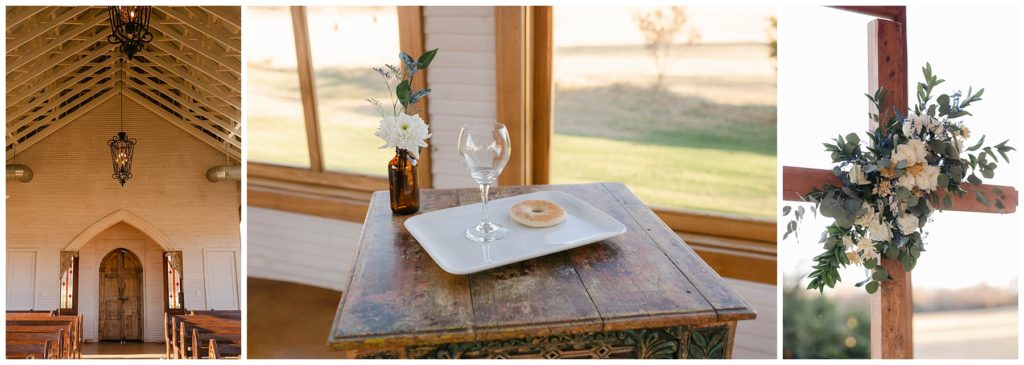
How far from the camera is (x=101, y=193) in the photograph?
79.7 inches

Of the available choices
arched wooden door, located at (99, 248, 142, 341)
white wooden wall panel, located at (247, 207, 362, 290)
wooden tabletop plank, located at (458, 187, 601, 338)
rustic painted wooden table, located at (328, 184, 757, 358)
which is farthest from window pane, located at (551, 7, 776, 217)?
arched wooden door, located at (99, 248, 142, 341)

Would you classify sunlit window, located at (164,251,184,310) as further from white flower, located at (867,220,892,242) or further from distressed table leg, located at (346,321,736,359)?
white flower, located at (867,220,892,242)

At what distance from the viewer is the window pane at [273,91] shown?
394 cm

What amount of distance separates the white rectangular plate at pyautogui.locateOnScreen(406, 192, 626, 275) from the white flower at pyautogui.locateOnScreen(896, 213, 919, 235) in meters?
0.87

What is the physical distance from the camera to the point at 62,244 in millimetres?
2033

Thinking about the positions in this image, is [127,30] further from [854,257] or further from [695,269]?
[854,257]

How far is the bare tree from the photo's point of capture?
3.33 m

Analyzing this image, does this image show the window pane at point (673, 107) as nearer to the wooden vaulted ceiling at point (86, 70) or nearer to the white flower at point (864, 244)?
the white flower at point (864, 244)

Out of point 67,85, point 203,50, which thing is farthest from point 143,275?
point 203,50

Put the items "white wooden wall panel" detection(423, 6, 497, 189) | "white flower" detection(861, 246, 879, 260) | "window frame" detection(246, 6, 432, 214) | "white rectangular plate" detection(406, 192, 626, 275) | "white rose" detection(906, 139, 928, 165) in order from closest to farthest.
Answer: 1. "white rectangular plate" detection(406, 192, 626, 275)
2. "white rose" detection(906, 139, 928, 165)
3. "white flower" detection(861, 246, 879, 260)
4. "white wooden wall panel" detection(423, 6, 497, 189)
5. "window frame" detection(246, 6, 432, 214)

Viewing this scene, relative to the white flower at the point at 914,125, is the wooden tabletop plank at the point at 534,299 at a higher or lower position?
lower

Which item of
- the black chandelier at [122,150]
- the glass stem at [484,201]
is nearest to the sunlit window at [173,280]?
the black chandelier at [122,150]

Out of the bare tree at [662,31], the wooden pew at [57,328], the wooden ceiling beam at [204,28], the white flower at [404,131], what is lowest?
the wooden pew at [57,328]
